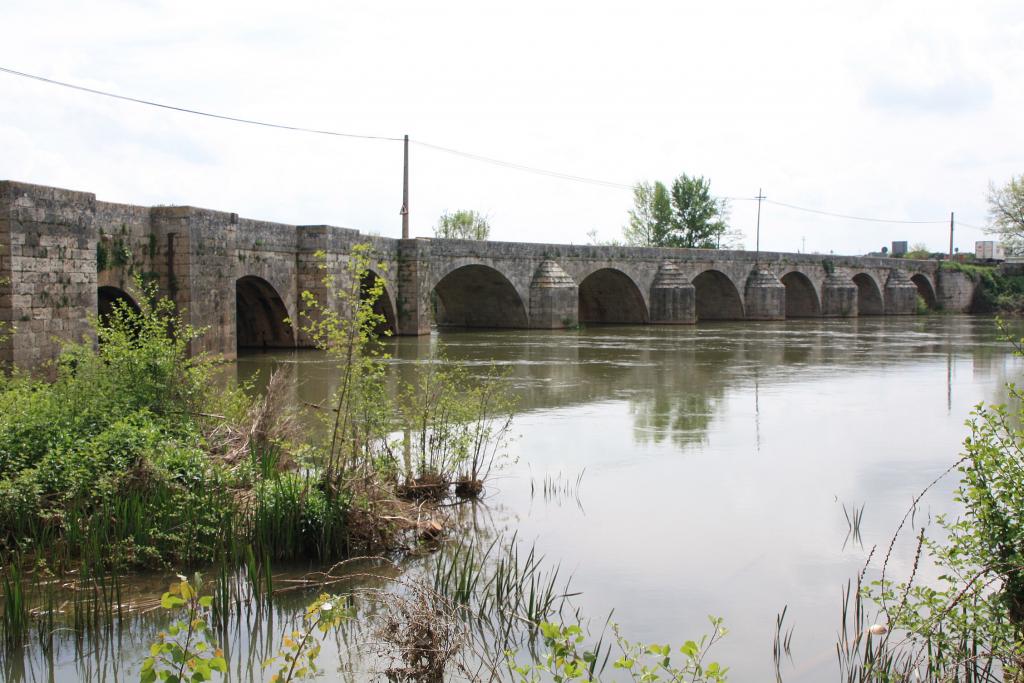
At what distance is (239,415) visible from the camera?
8844 millimetres

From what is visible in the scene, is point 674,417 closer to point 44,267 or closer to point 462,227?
point 44,267

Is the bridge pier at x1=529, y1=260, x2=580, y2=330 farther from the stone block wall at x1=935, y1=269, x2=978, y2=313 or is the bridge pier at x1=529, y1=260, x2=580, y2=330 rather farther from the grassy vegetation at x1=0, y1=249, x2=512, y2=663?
the stone block wall at x1=935, y1=269, x2=978, y2=313

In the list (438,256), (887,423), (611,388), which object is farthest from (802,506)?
(438,256)

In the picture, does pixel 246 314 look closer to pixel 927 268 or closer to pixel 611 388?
pixel 611 388

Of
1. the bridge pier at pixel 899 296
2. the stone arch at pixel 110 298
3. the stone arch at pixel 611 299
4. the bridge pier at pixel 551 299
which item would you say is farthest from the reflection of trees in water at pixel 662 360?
the bridge pier at pixel 899 296

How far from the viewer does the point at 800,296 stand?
44.7 metres

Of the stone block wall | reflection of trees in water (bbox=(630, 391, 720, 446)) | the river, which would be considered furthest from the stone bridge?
→ reflection of trees in water (bbox=(630, 391, 720, 446))

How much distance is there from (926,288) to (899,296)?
6295mm

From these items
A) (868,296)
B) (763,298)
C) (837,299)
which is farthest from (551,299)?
(868,296)

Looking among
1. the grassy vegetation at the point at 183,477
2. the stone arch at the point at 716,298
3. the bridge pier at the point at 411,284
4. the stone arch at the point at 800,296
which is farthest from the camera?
the stone arch at the point at 800,296

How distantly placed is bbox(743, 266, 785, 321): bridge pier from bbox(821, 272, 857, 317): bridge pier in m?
5.49

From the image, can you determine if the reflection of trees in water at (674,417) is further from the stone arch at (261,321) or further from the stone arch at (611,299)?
the stone arch at (611,299)

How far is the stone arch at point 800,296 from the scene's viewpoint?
43.8 meters

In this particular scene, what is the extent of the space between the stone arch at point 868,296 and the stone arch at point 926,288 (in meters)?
4.14
